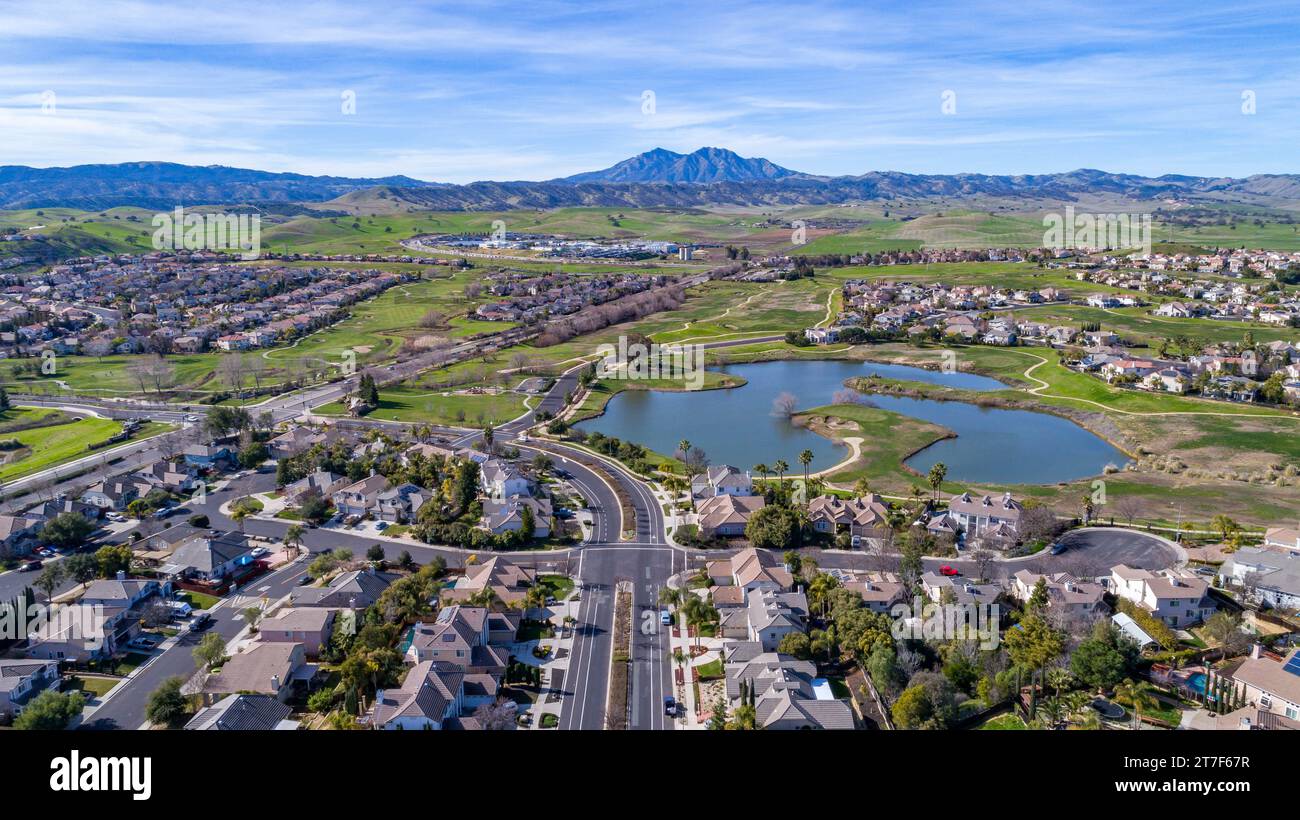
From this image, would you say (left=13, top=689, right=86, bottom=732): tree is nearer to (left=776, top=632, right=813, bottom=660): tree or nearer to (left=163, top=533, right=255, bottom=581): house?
(left=163, top=533, right=255, bottom=581): house

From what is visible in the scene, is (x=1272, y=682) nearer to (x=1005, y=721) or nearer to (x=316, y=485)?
(x=1005, y=721)

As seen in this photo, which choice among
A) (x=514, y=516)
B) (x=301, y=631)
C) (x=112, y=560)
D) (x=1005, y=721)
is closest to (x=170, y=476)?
(x=112, y=560)

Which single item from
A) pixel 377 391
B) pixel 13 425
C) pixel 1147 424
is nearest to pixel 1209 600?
pixel 1147 424

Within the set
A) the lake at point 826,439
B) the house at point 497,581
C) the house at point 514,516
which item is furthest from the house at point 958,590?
the house at point 514,516

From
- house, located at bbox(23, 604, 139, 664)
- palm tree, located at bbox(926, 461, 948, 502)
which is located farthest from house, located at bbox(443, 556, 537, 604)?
palm tree, located at bbox(926, 461, 948, 502)

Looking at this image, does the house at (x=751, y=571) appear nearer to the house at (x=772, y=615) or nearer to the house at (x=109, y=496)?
the house at (x=772, y=615)
